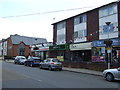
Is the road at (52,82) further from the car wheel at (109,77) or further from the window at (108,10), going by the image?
the window at (108,10)

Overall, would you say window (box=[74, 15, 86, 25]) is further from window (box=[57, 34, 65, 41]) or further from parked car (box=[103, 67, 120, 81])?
parked car (box=[103, 67, 120, 81])

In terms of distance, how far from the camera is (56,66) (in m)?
20.9

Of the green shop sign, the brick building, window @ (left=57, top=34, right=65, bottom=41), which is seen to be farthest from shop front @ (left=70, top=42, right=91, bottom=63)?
the brick building

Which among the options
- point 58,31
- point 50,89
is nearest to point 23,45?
point 58,31

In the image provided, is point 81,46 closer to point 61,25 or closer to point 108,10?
point 108,10

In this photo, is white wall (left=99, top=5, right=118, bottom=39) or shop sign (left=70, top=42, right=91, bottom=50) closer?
white wall (left=99, top=5, right=118, bottom=39)

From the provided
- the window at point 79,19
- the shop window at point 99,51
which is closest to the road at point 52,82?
the shop window at point 99,51

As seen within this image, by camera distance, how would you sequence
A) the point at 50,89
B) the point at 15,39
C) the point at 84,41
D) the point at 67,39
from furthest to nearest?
1. the point at 15,39
2. the point at 67,39
3. the point at 84,41
4. the point at 50,89

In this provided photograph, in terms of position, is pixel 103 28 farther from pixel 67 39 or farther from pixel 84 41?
pixel 67 39

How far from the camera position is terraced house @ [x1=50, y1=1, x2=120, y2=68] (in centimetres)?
2416

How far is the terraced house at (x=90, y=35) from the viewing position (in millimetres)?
24156

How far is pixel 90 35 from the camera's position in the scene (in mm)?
28594

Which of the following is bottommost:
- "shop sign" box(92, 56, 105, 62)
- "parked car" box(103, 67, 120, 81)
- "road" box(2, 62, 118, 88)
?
"road" box(2, 62, 118, 88)

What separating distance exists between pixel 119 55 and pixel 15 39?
56416 millimetres
